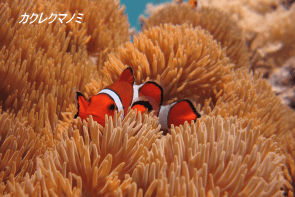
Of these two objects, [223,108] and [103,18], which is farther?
[103,18]

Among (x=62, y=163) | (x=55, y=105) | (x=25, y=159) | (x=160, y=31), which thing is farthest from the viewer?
(x=160, y=31)

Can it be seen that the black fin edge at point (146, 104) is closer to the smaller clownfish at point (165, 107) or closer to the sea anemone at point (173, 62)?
the smaller clownfish at point (165, 107)

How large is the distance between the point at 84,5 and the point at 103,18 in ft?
0.38

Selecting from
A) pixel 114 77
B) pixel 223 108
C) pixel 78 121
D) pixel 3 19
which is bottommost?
pixel 78 121

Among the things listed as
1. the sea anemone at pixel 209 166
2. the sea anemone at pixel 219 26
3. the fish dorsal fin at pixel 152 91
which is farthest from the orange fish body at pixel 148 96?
the sea anemone at pixel 219 26

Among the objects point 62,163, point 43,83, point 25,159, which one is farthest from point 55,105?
point 62,163

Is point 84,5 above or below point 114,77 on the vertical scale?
above

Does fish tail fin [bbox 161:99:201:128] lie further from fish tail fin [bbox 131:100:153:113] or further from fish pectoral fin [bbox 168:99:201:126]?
fish tail fin [bbox 131:100:153:113]

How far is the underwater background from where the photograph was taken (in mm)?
465

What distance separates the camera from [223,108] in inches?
33.1

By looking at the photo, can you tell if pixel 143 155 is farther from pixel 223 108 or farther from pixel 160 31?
pixel 160 31

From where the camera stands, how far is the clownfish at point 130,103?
0.62m

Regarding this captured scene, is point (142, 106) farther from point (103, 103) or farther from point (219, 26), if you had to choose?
point (219, 26)

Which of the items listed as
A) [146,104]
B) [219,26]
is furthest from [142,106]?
[219,26]
